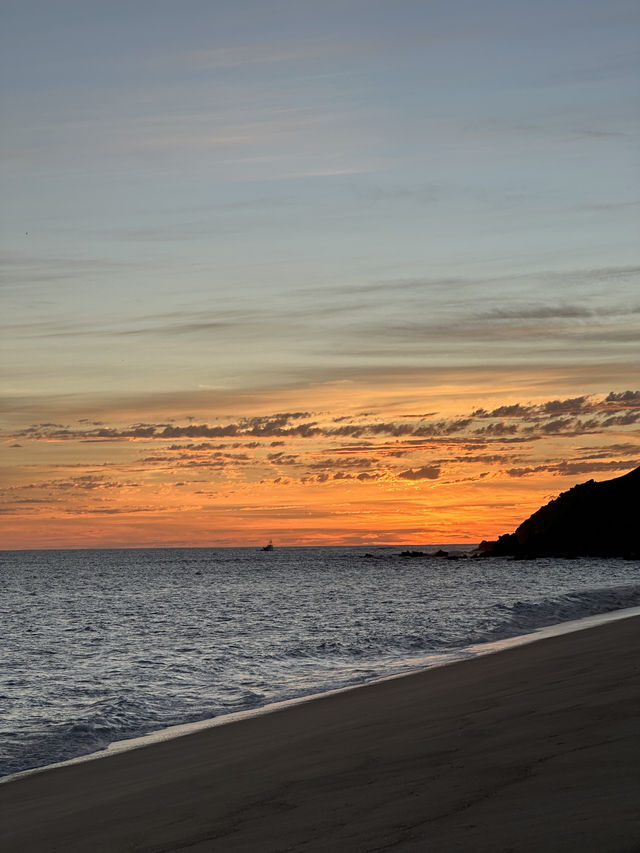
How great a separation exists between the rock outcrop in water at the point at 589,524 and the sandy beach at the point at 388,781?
142034 millimetres

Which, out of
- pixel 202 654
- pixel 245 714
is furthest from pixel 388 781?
pixel 202 654

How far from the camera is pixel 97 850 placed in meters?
7.51

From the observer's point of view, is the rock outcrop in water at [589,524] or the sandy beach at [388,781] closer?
the sandy beach at [388,781]

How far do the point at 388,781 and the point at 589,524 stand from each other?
6291 inches

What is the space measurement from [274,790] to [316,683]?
12.9 meters

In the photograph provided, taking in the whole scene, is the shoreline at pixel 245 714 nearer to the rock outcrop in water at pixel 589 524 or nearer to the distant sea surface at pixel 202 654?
the distant sea surface at pixel 202 654

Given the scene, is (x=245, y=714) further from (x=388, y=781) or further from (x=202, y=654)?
(x=202, y=654)

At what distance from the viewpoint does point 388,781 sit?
809 cm

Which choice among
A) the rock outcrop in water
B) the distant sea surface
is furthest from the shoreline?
the rock outcrop in water

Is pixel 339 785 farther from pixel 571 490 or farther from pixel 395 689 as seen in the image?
pixel 571 490

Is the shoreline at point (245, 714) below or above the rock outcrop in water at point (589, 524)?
above

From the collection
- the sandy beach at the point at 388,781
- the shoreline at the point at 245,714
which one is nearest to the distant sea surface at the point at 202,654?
the shoreline at the point at 245,714

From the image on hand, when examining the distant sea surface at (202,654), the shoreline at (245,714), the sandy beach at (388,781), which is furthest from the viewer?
the distant sea surface at (202,654)

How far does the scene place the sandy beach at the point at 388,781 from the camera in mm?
5902
